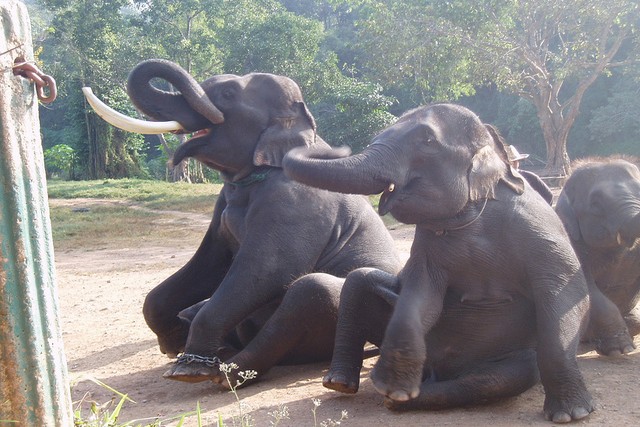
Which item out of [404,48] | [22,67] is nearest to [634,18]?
[404,48]

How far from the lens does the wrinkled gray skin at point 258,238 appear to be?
457 centimetres

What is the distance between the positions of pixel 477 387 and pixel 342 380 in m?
0.65

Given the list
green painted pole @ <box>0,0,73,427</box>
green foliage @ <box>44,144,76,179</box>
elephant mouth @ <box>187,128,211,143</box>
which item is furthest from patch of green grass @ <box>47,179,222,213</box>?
green painted pole @ <box>0,0,73,427</box>

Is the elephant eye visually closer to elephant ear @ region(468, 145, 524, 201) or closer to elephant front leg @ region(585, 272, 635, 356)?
elephant ear @ region(468, 145, 524, 201)

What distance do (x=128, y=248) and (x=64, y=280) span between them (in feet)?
11.0

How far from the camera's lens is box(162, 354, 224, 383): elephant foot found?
452 centimetres

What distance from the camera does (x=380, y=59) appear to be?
25.2 metres

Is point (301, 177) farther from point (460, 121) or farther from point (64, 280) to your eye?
point (64, 280)

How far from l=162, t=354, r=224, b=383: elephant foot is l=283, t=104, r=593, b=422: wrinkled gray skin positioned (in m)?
0.80

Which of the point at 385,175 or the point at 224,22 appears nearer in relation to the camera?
the point at 385,175

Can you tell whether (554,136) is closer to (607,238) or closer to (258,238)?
(607,238)

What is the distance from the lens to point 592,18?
80.3ft

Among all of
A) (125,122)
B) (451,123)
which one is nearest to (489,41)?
(125,122)

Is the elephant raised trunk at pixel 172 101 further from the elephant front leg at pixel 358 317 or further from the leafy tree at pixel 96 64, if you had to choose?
the leafy tree at pixel 96 64
